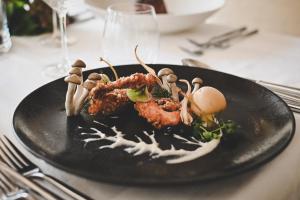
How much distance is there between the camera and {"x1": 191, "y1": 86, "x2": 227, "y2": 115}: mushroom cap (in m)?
0.70

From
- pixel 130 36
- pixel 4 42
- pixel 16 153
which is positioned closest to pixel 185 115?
pixel 16 153

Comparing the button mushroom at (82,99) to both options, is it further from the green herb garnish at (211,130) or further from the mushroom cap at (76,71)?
the green herb garnish at (211,130)

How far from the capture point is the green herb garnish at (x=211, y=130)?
0.67 metres

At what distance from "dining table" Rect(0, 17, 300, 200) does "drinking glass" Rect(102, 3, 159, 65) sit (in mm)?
55

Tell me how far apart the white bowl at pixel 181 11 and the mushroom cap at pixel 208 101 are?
1.79ft

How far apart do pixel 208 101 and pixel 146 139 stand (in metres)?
0.11

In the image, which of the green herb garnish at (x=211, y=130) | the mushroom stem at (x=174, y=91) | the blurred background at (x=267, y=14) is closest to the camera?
the green herb garnish at (x=211, y=130)

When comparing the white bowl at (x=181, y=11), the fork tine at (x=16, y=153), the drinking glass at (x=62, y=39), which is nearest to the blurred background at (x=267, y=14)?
the white bowl at (x=181, y=11)

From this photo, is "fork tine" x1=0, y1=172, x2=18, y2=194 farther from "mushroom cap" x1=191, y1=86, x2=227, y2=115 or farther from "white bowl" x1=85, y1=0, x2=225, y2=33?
"white bowl" x1=85, y1=0, x2=225, y2=33

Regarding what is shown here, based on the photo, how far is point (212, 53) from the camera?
1192 millimetres

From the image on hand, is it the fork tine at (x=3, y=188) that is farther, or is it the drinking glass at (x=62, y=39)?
the drinking glass at (x=62, y=39)

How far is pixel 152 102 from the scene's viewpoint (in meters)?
0.74

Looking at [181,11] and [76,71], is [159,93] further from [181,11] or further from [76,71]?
[181,11]

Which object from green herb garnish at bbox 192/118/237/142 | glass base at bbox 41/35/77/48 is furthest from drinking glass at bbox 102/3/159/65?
green herb garnish at bbox 192/118/237/142
